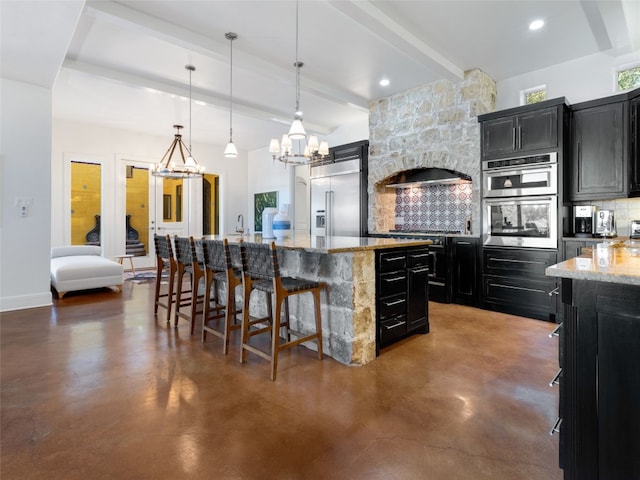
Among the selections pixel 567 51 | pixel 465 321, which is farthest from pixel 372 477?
pixel 567 51

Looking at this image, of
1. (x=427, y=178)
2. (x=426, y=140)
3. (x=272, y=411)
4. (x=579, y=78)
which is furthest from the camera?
(x=427, y=178)

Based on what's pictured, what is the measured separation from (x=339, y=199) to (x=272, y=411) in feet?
15.6

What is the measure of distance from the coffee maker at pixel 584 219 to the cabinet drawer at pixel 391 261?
91.6 inches

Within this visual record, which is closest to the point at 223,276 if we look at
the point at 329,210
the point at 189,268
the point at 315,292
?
the point at 189,268

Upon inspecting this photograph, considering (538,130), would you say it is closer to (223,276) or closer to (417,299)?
(417,299)

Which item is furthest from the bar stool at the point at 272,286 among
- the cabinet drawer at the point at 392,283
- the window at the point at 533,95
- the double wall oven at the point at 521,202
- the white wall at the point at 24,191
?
the window at the point at 533,95

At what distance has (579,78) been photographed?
434cm

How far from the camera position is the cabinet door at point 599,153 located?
373 cm

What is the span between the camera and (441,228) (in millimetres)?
5449

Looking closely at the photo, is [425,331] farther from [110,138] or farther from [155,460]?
[110,138]

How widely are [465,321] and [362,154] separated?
10.8ft

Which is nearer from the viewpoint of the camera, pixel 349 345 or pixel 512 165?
pixel 349 345

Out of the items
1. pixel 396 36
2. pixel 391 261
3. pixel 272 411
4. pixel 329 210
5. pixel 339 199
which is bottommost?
pixel 272 411

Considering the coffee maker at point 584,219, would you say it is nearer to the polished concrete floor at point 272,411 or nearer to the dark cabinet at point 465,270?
the dark cabinet at point 465,270
